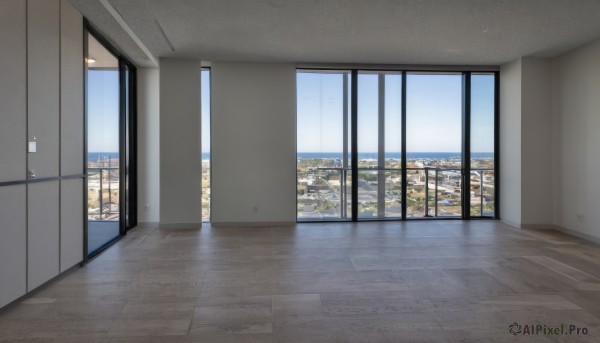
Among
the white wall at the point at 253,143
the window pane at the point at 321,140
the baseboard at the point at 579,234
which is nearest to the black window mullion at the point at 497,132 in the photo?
the baseboard at the point at 579,234

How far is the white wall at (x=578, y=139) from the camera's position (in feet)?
15.6

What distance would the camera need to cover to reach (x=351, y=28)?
14.0 ft

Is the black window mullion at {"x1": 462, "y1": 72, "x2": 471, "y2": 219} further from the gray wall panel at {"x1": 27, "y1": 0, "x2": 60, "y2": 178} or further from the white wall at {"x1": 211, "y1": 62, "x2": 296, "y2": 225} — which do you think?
the gray wall panel at {"x1": 27, "y1": 0, "x2": 60, "y2": 178}

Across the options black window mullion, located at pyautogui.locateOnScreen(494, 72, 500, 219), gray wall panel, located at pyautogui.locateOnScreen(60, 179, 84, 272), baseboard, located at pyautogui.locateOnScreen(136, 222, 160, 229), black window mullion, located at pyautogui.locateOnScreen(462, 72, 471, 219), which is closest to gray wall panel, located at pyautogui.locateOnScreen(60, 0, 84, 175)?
gray wall panel, located at pyautogui.locateOnScreen(60, 179, 84, 272)

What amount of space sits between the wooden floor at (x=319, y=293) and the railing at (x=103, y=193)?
0.48m

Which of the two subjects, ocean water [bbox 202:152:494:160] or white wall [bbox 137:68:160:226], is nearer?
white wall [bbox 137:68:160:226]

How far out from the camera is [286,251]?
422cm

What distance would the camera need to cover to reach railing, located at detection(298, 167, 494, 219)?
6.12m

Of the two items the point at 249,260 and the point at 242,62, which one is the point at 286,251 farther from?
the point at 242,62

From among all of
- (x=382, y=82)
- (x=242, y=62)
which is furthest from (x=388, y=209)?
(x=242, y=62)

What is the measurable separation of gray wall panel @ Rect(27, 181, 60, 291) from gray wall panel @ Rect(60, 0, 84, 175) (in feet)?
1.10

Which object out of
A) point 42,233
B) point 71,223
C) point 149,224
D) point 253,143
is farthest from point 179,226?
point 42,233

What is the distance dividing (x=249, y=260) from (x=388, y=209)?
3232mm

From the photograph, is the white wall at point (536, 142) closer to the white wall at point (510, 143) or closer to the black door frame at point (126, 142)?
the white wall at point (510, 143)
